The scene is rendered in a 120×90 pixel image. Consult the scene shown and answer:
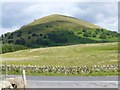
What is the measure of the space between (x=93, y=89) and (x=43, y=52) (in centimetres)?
6086

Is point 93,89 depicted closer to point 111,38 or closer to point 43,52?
point 43,52

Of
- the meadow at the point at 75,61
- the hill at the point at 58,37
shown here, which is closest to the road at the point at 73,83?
the meadow at the point at 75,61

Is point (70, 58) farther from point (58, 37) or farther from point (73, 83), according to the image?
point (58, 37)

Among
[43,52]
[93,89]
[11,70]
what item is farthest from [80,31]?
[93,89]

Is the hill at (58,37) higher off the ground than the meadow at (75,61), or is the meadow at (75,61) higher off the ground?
the hill at (58,37)

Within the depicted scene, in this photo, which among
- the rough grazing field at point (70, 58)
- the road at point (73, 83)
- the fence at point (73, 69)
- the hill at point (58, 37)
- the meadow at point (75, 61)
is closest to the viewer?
the road at point (73, 83)

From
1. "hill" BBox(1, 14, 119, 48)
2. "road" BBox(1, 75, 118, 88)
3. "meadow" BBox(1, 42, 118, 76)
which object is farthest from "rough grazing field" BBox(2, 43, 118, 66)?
"hill" BBox(1, 14, 119, 48)

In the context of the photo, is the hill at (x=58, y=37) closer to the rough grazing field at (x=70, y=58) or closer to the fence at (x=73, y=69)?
the rough grazing field at (x=70, y=58)

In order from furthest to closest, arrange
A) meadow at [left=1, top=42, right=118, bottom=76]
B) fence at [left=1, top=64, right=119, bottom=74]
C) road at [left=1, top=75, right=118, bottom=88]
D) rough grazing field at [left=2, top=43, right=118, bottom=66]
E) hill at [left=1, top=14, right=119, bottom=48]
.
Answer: hill at [left=1, top=14, right=119, bottom=48], rough grazing field at [left=2, top=43, right=118, bottom=66], meadow at [left=1, top=42, right=118, bottom=76], fence at [left=1, top=64, right=119, bottom=74], road at [left=1, top=75, right=118, bottom=88]

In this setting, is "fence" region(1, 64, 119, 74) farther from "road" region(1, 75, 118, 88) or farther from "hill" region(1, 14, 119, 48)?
"hill" region(1, 14, 119, 48)

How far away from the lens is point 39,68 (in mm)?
36125

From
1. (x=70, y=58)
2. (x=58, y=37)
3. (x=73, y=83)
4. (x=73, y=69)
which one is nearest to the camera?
(x=73, y=83)

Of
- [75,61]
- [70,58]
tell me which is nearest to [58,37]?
[70,58]

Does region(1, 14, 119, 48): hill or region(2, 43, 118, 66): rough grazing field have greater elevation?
region(1, 14, 119, 48): hill
